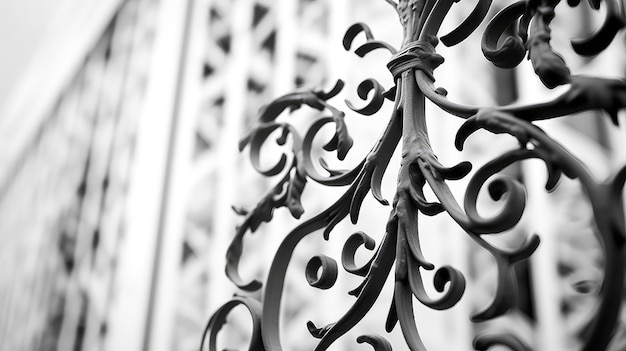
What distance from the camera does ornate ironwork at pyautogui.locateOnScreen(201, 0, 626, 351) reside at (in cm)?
39

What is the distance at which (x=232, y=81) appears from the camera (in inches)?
87.4

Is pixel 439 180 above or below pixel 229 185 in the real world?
below

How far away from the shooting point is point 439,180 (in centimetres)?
51

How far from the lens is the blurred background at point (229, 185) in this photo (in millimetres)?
1626

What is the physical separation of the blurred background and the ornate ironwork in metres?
0.19

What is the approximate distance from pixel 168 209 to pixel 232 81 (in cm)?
55

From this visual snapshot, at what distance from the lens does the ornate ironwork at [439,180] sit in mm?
392

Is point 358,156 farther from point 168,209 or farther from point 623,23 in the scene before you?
point 623,23

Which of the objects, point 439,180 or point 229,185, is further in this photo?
point 229,185

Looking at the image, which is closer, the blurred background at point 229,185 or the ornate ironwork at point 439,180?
the ornate ironwork at point 439,180

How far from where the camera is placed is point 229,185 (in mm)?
2049

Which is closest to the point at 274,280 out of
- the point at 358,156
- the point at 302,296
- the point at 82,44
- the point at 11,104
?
the point at 358,156

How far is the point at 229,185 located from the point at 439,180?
1.60m

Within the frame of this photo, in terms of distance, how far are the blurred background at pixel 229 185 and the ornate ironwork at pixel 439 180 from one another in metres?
0.19
